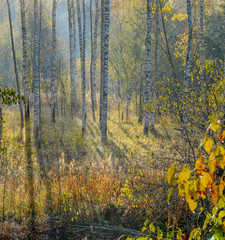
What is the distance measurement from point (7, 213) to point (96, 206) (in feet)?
5.67

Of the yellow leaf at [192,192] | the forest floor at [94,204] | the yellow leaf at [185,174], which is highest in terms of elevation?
the yellow leaf at [185,174]

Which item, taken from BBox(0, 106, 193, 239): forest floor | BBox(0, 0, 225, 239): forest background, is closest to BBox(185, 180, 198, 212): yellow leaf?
BBox(0, 0, 225, 239): forest background

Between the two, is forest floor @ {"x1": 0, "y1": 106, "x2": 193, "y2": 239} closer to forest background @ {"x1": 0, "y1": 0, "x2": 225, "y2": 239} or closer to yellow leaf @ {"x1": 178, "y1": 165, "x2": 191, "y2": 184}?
forest background @ {"x1": 0, "y1": 0, "x2": 225, "y2": 239}

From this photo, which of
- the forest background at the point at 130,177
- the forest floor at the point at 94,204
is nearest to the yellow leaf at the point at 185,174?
the forest background at the point at 130,177

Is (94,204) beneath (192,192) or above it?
beneath

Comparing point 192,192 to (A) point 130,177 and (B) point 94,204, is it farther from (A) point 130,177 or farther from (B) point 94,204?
(B) point 94,204

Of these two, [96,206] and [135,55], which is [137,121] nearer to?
[135,55]

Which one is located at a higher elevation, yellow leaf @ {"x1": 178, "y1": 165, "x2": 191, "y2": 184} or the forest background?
yellow leaf @ {"x1": 178, "y1": 165, "x2": 191, "y2": 184}

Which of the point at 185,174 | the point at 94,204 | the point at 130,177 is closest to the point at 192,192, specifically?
the point at 185,174

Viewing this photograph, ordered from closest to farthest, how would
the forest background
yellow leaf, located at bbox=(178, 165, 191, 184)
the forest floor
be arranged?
yellow leaf, located at bbox=(178, 165, 191, 184)
the forest background
the forest floor

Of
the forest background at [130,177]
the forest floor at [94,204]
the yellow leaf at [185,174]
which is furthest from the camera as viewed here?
the forest floor at [94,204]

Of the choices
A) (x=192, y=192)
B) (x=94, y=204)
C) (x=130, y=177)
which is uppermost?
(x=192, y=192)

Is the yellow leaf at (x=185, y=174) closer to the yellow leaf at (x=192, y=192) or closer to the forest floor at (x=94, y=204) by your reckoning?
the yellow leaf at (x=192, y=192)

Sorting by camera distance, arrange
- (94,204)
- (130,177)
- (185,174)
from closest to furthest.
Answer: (185,174), (130,177), (94,204)
